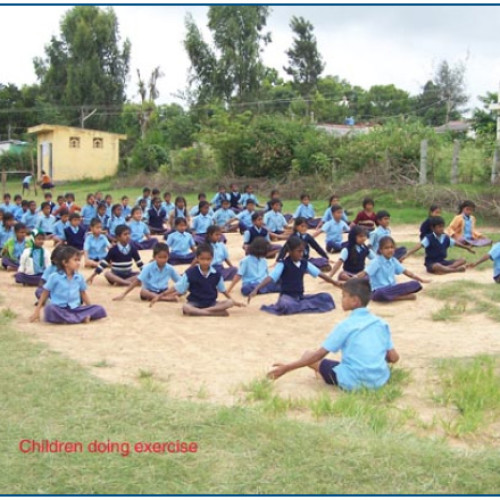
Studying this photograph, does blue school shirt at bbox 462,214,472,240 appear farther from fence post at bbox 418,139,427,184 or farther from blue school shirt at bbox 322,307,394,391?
blue school shirt at bbox 322,307,394,391

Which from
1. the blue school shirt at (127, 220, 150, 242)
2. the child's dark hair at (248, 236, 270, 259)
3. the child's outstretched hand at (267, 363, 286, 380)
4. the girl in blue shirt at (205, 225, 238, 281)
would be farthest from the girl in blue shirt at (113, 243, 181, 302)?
the blue school shirt at (127, 220, 150, 242)

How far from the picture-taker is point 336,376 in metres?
5.36

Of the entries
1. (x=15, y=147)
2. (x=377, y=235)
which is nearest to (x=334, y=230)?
(x=377, y=235)

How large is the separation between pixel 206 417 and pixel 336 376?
1.30 m

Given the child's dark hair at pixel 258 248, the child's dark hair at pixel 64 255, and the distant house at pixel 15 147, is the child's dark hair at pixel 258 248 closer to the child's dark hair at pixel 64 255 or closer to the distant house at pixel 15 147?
→ the child's dark hair at pixel 64 255

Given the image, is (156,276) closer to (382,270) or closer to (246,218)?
(382,270)

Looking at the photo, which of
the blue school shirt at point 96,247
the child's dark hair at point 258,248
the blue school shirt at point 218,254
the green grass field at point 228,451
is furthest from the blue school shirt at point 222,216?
the green grass field at point 228,451

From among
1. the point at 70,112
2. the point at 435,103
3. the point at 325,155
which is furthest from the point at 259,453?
the point at 435,103

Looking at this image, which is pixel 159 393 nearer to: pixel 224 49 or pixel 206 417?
pixel 206 417

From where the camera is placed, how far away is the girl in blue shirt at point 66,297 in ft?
Result: 25.2

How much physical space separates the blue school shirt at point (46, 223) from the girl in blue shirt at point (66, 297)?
6783 millimetres

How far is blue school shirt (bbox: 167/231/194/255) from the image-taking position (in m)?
11.8

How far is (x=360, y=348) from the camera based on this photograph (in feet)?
17.1

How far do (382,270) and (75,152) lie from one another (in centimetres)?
2641
